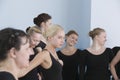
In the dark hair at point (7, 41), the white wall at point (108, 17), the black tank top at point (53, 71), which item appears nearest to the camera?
the dark hair at point (7, 41)

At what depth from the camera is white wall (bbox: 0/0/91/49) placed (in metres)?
3.99

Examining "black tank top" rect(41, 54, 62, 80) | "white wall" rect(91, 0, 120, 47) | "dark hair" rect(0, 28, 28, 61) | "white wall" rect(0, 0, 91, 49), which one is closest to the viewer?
"dark hair" rect(0, 28, 28, 61)

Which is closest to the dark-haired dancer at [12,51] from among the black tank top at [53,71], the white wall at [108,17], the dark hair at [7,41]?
the dark hair at [7,41]

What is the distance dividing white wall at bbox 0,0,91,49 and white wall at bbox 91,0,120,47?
98 mm

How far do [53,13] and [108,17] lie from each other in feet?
2.56

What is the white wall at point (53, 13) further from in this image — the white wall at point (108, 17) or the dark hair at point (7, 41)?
the dark hair at point (7, 41)

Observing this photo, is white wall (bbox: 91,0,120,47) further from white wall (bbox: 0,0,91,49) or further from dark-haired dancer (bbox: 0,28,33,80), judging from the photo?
dark-haired dancer (bbox: 0,28,33,80)

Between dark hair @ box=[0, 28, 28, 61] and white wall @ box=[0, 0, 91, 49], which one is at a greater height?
dark hair @ box=[0, 28, 28, 61]

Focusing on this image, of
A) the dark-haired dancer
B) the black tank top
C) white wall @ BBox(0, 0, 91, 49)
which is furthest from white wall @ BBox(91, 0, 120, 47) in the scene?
the dark-haired dancer

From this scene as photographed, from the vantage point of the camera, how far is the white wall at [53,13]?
3.99 m

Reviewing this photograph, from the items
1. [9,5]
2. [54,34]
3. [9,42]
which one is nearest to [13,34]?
[9,42]

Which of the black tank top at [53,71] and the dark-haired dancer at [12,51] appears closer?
the dark-haired dancer at [12,51]

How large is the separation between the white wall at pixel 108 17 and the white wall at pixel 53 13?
0.10 meters

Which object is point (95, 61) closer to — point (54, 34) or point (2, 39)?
point (54, 34)
